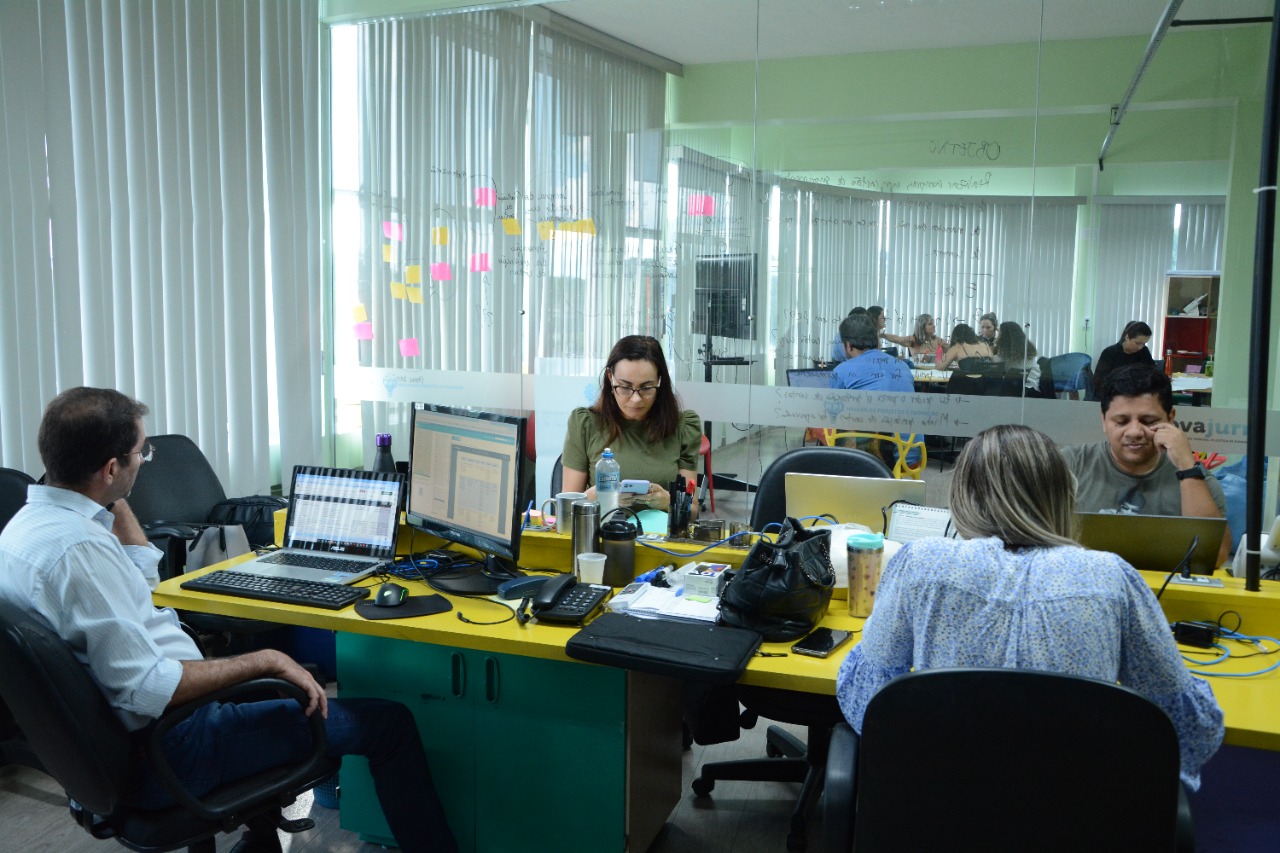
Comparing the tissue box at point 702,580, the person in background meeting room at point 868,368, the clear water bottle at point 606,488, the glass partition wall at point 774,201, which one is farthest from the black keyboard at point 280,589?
the person in background meeting room at point 868,368

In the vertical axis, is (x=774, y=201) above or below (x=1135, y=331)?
above

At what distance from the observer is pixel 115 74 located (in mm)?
3588

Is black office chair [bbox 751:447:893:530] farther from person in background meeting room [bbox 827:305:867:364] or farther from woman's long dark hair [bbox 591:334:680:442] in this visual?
person in background meeting room [bbox 827:305:867:364]

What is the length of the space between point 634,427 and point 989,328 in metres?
1.44

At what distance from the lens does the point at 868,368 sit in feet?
12.7

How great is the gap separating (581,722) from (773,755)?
95 cm

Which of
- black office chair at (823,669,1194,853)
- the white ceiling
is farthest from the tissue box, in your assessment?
the white ceiling

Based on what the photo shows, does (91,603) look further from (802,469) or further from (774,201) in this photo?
(774,201)

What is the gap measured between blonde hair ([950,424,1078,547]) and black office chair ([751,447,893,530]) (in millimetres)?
1226

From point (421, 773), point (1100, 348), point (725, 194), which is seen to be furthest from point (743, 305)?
point (421, 773)

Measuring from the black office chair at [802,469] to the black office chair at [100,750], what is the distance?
4.83 ft

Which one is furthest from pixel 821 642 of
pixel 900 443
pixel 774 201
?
pixel 774 201

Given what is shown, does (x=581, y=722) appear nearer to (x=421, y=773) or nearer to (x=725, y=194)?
(x=421, y=773)

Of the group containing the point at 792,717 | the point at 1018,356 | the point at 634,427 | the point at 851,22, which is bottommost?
the point at 792,717
